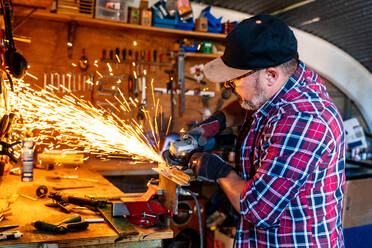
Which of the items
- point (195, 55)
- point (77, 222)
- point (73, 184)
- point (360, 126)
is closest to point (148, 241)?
point (77, 222)

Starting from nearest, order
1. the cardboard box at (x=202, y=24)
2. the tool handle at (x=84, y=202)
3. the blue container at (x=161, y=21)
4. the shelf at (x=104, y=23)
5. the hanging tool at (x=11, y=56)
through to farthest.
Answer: the tool handle at (x=84, y=202) → the hanging tool at (x=11, y=56) → the shelf at (x=104, y=23) → the blue container at (x=161, y=21) → the cardboard box at (x=202, y=24)

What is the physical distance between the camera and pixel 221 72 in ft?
5.89

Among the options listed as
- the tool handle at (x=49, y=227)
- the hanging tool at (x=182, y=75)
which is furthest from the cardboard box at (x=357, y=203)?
the tool handle at (x=49, y=227)

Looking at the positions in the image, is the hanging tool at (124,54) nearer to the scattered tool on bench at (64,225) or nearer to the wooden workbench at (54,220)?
the wooden workbench at (54,220)

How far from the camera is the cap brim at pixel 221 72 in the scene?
1.73m

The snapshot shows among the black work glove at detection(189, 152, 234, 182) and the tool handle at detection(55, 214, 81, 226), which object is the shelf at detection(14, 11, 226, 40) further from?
the black work glove at detection(189, 152, 234, 182)

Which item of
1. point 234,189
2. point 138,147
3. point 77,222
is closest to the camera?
point 234,189

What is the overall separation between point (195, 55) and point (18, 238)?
10.7 feet

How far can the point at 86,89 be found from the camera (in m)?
4.21

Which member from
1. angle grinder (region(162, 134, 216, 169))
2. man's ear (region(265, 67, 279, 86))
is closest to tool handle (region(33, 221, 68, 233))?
angle grinder (region(162, 134, 216, 169))

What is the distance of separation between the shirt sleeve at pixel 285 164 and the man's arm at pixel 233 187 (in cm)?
9

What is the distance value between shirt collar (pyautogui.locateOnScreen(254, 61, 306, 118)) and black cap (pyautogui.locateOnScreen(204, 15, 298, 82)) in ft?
0.31

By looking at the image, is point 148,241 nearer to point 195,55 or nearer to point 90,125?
point 90,125

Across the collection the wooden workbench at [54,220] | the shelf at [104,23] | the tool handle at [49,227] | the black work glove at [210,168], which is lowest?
the wooden workbench at [54,220]
